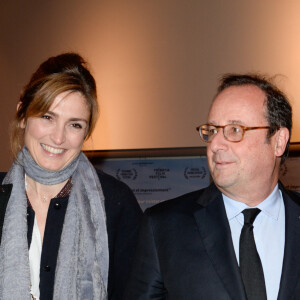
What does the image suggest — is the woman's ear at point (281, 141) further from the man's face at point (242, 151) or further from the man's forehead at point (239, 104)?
the man's forehead at point (239, 104)

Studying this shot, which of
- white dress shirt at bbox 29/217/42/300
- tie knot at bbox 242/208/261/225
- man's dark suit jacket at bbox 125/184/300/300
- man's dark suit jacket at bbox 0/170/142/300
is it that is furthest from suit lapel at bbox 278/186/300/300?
white dress shirt at bbox 29/217/42/300

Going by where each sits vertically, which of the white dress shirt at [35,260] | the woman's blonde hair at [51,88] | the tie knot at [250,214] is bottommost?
the white dress shirt at [35,260]

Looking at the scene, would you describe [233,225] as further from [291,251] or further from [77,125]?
[77,125]

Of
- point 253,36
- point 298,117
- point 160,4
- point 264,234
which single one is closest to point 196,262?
point 264,234

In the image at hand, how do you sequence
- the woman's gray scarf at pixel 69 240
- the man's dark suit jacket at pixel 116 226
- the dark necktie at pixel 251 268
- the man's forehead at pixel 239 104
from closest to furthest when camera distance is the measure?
the dark necktie at pixel 251 268 < the man's forehead at pixel 239 104 < the woman's gray scarf at pixel 69 240 < the man's dark suit jacket at pixel 116 226

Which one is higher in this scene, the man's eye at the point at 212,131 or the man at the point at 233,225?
the man's eye at the point at 212,131

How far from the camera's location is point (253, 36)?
3529 millimetres

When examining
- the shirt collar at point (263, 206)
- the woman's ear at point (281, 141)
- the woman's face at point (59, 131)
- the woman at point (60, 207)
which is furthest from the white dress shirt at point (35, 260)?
the woman's ear at point (281, 141)

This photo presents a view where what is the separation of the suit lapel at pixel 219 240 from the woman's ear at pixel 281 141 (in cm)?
31

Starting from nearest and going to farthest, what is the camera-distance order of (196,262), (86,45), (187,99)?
(196,262) < (187,99) < (86,45)

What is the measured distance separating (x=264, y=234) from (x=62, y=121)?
0.96m

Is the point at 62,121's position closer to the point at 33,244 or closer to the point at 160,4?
the point at 33,244

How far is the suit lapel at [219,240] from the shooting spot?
5.24 ft

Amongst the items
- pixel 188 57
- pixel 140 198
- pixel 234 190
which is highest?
pixel 188 57
